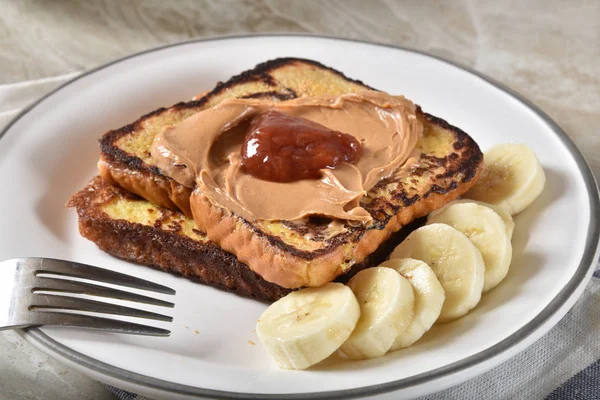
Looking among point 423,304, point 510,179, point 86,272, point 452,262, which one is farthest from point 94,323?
point 510,179

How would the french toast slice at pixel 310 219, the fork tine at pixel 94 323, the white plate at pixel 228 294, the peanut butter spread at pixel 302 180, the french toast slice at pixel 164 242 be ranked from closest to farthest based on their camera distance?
the white plate at pixel 228 294 → the fork tine at pixel 94 323 → the french toast slice at pixel 310 219 → the peanut butter spread at pixel 302 180 → the french toast slice at pixel 164 242

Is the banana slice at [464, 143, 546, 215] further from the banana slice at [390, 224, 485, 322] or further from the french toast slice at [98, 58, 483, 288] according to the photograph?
the banana slice at [390, 224, 485, 322]

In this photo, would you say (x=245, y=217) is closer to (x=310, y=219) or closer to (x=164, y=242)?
(x=310, y=219)

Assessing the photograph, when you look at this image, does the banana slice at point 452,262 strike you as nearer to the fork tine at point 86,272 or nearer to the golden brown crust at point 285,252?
the golden brown crust at point 285,252

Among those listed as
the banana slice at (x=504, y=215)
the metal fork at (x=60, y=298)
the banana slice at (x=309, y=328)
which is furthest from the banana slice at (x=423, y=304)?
the metal fork at (x=60, y=298)

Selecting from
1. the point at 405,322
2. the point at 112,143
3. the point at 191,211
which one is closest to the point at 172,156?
the point at 191,211

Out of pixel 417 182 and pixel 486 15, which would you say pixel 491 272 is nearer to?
pixel 417 182

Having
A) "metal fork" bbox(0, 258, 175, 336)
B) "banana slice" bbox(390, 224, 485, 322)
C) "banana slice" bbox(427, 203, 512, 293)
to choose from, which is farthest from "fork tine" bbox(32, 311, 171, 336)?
"banana slice" bbox(427, 203, 512, 293)

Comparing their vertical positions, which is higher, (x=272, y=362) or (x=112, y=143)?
(x=112, y=143)
